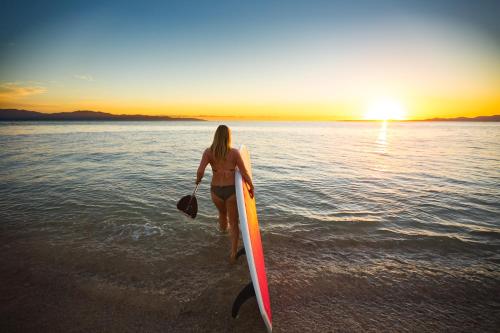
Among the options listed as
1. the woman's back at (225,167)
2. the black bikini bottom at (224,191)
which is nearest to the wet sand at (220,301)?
the black bikini bottom at (224,191)

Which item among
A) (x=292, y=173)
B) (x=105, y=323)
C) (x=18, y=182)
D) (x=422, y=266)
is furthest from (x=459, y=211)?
(x=18, y=182)

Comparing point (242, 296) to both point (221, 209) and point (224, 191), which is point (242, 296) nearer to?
point (224, 191)

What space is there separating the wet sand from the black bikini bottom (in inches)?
49.3

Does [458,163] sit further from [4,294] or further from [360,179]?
[4,294]

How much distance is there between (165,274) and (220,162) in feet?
6.91

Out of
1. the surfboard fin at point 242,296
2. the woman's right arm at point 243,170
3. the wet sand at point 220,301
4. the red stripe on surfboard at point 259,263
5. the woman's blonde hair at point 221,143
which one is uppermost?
the woman's blonde hair at point 221,143

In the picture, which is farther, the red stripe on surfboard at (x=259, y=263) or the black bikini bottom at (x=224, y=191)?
the black bikini bottom at (x=224, y=191)

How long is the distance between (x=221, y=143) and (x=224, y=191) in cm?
85

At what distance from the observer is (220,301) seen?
3.54m

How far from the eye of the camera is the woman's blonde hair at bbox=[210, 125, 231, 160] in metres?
4.11

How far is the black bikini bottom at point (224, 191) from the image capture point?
4.33 meters

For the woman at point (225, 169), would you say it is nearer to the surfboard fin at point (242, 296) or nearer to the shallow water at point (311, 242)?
the shallow water at point (311, 242)

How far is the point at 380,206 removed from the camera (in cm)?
763

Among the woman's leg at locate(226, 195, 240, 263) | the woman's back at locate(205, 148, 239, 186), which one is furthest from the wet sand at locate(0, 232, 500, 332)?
the woman's back at locate(205, 148, 239, 186)
